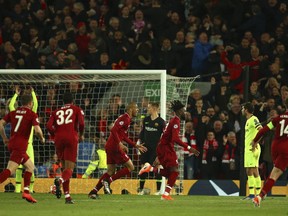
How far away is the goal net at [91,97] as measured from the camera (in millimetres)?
22188

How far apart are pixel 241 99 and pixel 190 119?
130 centimetres

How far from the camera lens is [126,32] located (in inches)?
995

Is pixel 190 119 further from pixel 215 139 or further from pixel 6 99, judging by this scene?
pixel 6 99

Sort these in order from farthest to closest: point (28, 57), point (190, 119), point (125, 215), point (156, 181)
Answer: point (28, 57) → point (190, 119) → point (156, 181) → point (125, 215)

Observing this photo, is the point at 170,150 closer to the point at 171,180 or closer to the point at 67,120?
the point at 171,180

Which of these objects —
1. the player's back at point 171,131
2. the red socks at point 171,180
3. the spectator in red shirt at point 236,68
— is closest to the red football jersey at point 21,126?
the player's back at point 171,131

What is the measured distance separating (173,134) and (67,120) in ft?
7.46

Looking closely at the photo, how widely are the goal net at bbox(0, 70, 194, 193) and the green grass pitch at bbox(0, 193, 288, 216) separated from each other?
12.8ft

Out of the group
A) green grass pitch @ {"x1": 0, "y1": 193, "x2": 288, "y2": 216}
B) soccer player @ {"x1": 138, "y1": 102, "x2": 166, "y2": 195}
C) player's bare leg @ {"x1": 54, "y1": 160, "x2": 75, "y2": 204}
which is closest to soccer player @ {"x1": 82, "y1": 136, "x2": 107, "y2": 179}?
soccer player @ {"x1": 138, "y1": 102, "x2": 166, "y2": 195}

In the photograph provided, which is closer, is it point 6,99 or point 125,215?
point 125,215

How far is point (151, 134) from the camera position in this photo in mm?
21141

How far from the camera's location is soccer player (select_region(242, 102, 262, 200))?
19.5m

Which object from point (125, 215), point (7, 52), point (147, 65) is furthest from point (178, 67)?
point (125, 215)

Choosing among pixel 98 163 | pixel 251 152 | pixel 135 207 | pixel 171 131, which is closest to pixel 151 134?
pixel 98 163
